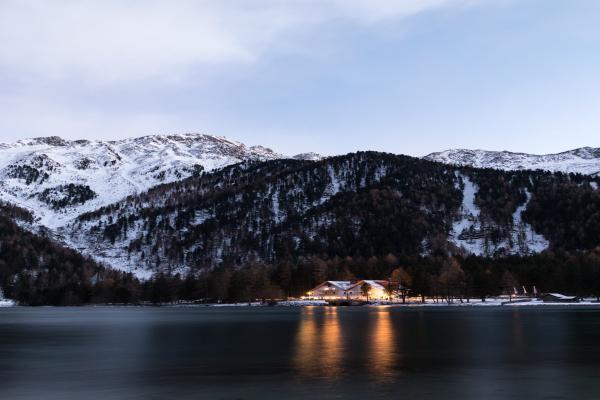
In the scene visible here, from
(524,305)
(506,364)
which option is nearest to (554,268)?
(524,305)

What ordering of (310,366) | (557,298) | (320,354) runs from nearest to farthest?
(310,366)
(320,354)
(557,298)

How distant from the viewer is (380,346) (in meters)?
56.9

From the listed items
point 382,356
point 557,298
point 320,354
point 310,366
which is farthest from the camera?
point 557,298

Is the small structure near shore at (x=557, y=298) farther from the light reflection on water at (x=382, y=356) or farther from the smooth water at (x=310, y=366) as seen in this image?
the light reflection on water at (x=382, y=356)

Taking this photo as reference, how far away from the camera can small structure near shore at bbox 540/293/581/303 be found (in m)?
184

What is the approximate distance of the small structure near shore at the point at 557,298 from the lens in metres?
184

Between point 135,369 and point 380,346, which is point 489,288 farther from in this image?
point 135,369

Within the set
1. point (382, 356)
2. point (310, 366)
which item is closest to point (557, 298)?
point (382, 356)

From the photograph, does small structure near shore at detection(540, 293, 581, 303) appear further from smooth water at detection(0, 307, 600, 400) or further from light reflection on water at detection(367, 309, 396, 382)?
light reflection on water at detection(367, 309, 396, 382)

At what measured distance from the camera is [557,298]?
188 meters

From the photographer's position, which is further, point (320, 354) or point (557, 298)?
point (557, 298)

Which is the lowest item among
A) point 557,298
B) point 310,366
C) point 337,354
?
point 310,366

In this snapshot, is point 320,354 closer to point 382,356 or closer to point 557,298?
point 382,356

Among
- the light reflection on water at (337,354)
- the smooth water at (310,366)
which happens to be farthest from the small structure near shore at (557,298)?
the light reflection on water at (337,354)
